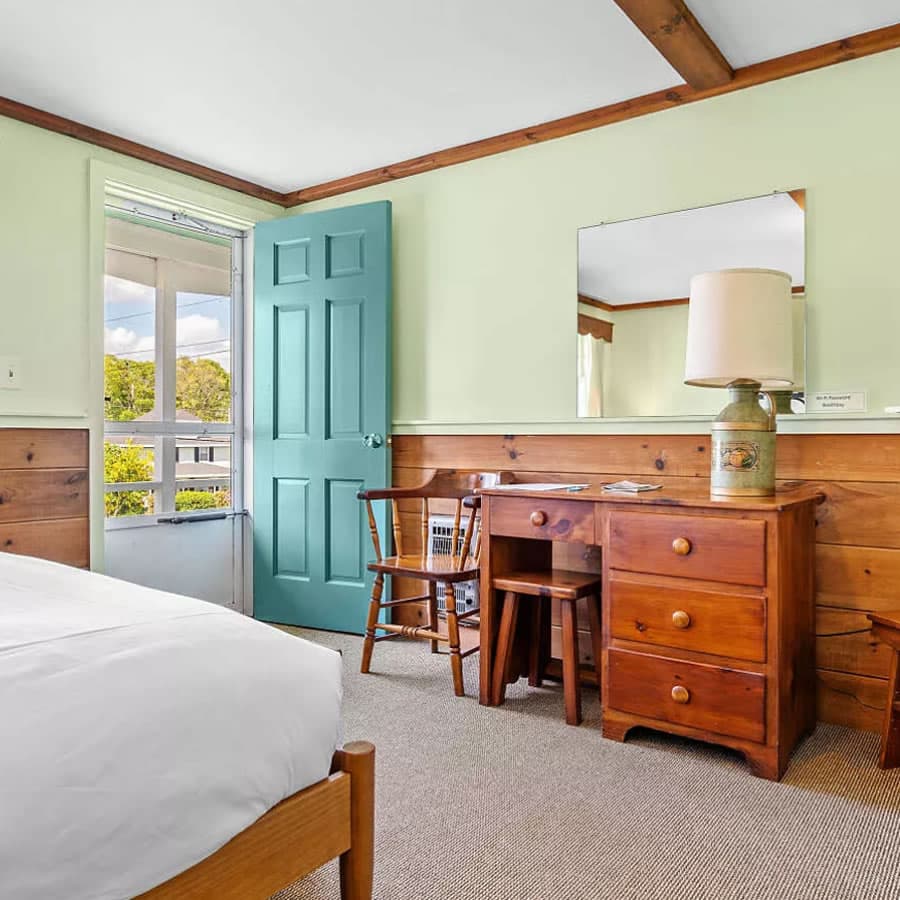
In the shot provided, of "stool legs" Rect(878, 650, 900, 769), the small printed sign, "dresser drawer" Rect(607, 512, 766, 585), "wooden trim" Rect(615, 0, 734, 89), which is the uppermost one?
"wooden trim" Rect(615, 0, 734, 89)

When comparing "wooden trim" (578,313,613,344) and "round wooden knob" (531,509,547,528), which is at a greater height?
"wooden trim" (578,313,613,344)

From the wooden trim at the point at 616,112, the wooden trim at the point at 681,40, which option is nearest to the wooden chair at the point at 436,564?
the wooden trim at the point at 616,112

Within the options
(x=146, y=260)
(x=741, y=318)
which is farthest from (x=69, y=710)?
(x=146, y=260)

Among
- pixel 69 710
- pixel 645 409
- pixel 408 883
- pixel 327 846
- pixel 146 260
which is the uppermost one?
pixel 146 260

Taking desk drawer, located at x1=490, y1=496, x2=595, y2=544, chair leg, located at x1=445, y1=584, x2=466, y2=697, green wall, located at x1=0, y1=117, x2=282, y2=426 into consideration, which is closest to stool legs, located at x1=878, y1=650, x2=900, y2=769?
desk drawer, located at x1=490, y1=496, x2=595, y2=544

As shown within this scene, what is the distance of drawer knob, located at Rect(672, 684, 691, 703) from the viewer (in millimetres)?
2197

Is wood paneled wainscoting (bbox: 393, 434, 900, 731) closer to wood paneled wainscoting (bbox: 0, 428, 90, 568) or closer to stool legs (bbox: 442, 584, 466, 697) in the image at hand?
stool legs (bbox: 442, 584, 466, 697)

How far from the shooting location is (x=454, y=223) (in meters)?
3.42

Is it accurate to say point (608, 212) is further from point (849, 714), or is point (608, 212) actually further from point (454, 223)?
point (849, 714)

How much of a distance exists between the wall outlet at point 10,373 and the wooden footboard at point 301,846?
2.26 meters

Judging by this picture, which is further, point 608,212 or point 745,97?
point 608,212

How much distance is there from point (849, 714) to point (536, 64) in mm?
2373

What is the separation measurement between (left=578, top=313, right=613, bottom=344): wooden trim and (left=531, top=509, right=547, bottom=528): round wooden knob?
2.67ft

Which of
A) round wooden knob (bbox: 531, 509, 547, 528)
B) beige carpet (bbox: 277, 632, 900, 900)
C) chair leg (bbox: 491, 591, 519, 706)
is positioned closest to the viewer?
beige carpet (bbox: 277, 632, 900, 900)
